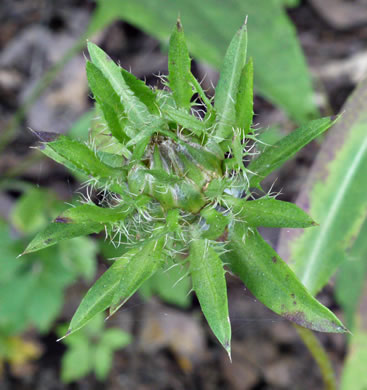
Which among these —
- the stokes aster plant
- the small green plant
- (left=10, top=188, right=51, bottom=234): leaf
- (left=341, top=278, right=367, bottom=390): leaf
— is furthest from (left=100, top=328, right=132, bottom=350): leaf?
the stokes aster plant

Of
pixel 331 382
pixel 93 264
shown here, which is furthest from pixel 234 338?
pixel 331 382

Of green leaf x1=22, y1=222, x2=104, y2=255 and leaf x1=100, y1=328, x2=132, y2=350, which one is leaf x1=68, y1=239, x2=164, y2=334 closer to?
green leaf x1=22, y1=222, x2=104, y2=255

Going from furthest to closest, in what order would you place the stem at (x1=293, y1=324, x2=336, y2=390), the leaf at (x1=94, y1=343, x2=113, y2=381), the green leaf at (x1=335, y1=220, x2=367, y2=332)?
the leaf at (x1=94, y1=343, x2=113, y2=381), the green leaf at (x1=335, y1=220, x2=367, y2=332), the stem at (x1=293, y1=324, x2=336, y2=390)

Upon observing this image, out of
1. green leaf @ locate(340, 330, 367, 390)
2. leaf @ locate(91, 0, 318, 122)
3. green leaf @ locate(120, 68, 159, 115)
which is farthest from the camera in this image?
leaf @ locate(91, 0, 318, 122)

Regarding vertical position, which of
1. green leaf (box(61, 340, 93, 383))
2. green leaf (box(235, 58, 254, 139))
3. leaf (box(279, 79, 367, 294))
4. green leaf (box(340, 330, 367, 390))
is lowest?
green leaf (box(61, 340, 93, 383))

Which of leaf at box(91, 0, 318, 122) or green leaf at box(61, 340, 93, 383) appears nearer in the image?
leaf at box(91, 0, 318, 122)

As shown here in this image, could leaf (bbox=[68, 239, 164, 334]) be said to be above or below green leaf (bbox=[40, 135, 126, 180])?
below
